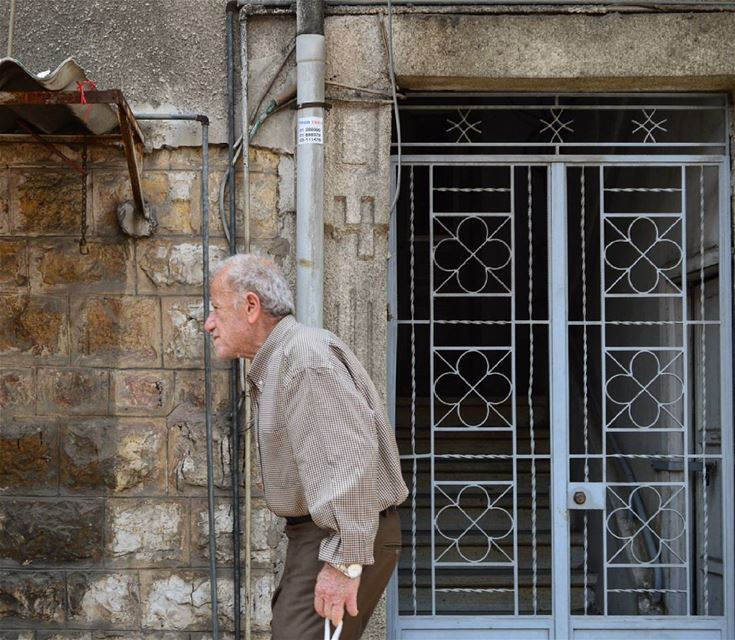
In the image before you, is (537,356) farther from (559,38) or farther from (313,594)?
(313,594)

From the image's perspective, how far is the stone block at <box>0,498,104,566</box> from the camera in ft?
15.3

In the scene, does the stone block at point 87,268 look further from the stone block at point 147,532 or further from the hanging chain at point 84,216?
the stone block at point 147,532

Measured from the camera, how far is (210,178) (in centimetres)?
474

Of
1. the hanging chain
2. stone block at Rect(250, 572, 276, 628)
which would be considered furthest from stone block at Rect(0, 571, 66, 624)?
the hanging chain

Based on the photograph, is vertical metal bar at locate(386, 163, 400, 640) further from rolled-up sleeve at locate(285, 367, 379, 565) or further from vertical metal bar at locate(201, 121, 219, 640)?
rolled-up sleeve at locate(285, 367, 379, 565)

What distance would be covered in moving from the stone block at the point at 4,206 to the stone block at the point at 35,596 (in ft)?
4.99

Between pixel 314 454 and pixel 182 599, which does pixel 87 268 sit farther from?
pixel 314 454

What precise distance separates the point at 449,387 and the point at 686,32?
6354 millimetres

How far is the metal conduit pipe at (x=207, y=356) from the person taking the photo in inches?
182

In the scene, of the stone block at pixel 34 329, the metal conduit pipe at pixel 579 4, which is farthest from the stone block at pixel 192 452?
the metal conduit pipe at pixel 579 4

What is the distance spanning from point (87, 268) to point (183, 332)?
20.2 inches

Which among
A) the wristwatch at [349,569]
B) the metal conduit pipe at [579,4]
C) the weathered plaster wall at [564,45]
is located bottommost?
the wristwatch at [349,569]

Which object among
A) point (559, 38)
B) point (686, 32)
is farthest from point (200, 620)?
point (686, 32)

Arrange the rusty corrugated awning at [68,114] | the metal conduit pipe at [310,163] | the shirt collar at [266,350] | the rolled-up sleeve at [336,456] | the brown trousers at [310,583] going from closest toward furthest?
1. the rolled-up sleeve at [336,456]
2. the brown trousers at [310,583]
3. the shirt collar at [266,350]
4. the rusty corrugated awning at [68,114]
5. the metal conduit pipe at [310,163]
